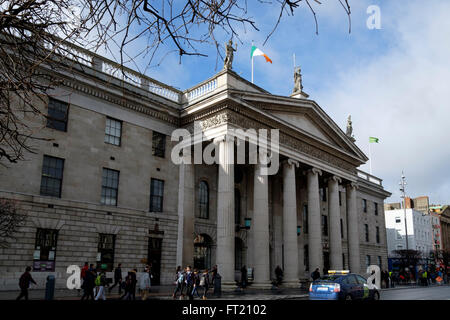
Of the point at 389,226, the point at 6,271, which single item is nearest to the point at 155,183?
the point at 6,271

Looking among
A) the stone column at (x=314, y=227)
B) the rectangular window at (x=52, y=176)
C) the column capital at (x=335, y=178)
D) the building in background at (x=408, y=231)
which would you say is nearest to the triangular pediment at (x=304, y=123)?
the column capital at (x=335, y=178)

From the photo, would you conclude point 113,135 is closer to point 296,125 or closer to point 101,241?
point 101,241

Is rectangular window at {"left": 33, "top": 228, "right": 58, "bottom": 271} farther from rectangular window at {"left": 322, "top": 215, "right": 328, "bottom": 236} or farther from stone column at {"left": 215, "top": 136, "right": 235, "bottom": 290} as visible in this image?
rectangular window at {"left": 322, "top": 215, "right": 328, "bottom": 236}

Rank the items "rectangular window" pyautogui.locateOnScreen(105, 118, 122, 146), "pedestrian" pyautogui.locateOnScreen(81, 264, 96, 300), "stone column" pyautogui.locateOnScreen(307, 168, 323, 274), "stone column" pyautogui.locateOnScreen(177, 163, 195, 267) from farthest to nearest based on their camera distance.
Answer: "stone column" pyautogui.locateOnScreen(307, 168, 323, 274) → "stone column" pyautogui.locateOnScreen(177, 163, 195, 267) → "rectangular window" pyautogui.locateOnScreen(105, 118, 122, 146) → "pedestrian" pyautogui.locateOnScreen(81, 264, 96, 300)

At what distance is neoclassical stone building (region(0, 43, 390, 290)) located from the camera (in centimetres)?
2239

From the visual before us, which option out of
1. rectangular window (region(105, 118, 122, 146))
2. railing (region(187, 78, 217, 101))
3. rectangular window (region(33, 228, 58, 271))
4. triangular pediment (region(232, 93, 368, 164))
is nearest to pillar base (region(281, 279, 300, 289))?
triangular pediment (region(232, 93, 368, 164))

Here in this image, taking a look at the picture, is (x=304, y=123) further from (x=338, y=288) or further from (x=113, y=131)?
(x=338, y=288)

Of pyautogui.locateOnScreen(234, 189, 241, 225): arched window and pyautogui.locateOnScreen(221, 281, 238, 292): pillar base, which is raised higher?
pyautogui.locateOnScreen(234, 189, 241, 225): arched window

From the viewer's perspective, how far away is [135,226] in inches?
1043

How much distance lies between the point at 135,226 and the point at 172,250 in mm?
3419

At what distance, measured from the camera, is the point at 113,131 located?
2686 centimetres

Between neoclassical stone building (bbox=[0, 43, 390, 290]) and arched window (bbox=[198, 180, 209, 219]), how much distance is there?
84 millimetres

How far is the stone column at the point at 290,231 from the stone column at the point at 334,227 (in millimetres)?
6756

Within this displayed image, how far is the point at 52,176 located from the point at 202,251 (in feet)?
43.8
